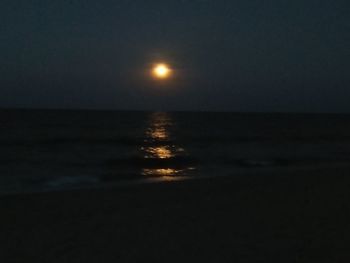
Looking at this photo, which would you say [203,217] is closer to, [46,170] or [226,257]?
[226,257]

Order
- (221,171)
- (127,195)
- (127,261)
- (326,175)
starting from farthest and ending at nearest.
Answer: (221,171)
(326,175)
(127,195)
(127,261)

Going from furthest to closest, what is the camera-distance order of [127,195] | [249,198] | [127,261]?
1. [127,195]
2. [249,198]
3. [127,261]

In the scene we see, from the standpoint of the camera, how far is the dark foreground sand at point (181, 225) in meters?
5.21

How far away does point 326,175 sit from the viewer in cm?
1149

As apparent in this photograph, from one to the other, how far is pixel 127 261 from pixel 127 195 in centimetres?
381

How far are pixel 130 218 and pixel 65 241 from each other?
134 centimetres

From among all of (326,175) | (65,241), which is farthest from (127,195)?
(326,175)

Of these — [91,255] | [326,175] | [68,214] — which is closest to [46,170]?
[68,214]

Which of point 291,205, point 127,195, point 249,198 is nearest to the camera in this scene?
point 291,205

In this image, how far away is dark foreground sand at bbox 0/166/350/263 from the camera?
521 centimetres

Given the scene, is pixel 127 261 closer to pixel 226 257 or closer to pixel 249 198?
pixel 226 257

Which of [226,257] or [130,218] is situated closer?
[226,257]

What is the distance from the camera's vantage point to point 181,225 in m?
6.39

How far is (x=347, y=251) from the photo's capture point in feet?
16.9
